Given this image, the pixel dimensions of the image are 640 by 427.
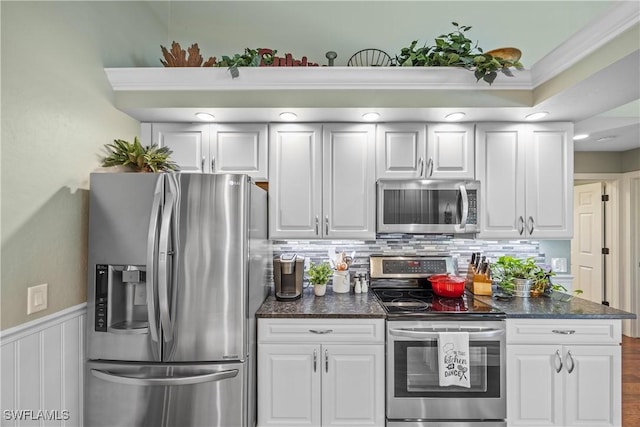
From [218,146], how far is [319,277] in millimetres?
1266

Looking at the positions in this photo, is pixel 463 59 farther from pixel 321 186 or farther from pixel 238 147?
pixel 238 147

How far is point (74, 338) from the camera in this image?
183 centimetres

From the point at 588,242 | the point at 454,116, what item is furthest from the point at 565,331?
the point at 588,242

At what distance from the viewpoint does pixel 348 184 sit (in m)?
2.60

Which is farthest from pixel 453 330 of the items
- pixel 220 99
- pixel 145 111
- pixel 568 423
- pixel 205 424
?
pixel 145 111

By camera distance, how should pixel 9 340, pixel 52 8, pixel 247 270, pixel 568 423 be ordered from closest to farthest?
1. pixel 9 340
2. pixel 52 8
3. pixel 247 270
4. pixel 568 423

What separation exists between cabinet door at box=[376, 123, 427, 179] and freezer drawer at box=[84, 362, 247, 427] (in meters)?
1.75

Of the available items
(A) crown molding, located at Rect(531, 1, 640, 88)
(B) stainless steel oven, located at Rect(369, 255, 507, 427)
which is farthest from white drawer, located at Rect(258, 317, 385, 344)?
(A) crown molding, located at Rect(531, 1, 640, 88)

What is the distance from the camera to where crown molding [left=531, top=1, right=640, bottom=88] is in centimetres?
153

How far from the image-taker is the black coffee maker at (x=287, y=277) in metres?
2.51

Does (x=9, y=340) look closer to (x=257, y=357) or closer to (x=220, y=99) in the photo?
(x=257, y=357)

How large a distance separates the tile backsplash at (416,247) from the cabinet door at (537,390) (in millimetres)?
929

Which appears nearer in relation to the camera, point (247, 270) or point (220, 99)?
point (247, 270)

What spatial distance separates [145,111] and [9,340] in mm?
1534
